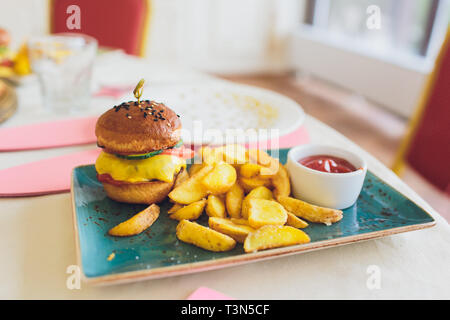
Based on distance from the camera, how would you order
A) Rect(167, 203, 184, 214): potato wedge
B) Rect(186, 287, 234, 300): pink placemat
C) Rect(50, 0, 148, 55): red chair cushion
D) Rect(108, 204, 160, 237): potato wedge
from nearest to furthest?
1. Rect(186, 287, 234, 300): pink placemat
2. Rect(108, 204, 160, 237): potato wedge
3. Rect(167, 203, 184, 214): potato wedge
4. Rect(50, 0, 148, 55): red chair cushion

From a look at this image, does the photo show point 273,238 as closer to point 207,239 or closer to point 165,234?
point 207,239

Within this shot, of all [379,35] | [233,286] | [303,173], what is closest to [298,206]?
[303,173]

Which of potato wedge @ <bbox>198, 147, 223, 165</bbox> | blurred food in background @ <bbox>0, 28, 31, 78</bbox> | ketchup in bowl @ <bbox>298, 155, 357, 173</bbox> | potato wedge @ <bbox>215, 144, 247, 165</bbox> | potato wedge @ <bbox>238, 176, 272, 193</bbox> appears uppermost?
blurred food in background @ <bbox>0, 28, 31, 78</bbox>

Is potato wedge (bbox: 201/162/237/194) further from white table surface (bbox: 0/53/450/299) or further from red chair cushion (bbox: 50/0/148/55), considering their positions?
red chair cushion (bbox: 50/0/148/55)

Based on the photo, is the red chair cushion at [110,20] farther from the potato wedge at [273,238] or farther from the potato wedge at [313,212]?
the potato wedge at [273,238]

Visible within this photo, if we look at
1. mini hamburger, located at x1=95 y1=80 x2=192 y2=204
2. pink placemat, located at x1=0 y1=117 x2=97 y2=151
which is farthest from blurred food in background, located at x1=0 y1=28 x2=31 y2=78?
mini hamburger, located at x1=95 y1=80 x2=192 y2=204

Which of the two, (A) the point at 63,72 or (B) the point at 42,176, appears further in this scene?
(A) the point at 63,72

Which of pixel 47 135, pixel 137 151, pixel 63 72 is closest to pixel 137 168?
pixel 137 151

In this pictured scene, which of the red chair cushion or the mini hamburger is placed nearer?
the mini hamburger
